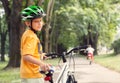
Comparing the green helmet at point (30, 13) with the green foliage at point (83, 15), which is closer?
the green helmet at point (30, 13)

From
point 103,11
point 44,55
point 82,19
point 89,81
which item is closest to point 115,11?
point 103,11

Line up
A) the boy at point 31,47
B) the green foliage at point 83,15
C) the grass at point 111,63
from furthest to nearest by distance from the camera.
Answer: the green foliage at point 83,15 < the grass at point 111,63 < the boy at point 31,47

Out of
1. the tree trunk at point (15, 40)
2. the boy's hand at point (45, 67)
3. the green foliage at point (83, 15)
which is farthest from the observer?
the green foliage at point (83, 15)

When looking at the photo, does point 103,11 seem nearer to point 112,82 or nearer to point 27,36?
point 112,82

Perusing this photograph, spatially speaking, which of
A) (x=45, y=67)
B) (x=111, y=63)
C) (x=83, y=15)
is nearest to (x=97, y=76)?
(x=111, y=63)

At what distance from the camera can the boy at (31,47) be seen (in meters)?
3.82

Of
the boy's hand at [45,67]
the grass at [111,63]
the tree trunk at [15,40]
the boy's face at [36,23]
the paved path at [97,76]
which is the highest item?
the boy's face at [36,23]

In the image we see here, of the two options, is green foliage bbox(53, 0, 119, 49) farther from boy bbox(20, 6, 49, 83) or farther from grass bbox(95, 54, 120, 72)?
boy bbox(20, 6, 49, 83)

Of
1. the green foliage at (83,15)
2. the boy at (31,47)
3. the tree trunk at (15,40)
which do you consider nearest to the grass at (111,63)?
the tree trunk at (15,40)

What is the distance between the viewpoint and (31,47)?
3836 millimetres

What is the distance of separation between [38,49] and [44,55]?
38 cm

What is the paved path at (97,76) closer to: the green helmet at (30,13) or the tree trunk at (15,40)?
the tree trunk at (15,40)

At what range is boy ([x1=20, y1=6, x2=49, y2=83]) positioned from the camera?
3820mm

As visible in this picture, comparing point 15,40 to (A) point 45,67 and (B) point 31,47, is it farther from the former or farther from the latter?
(A) point 45,67
